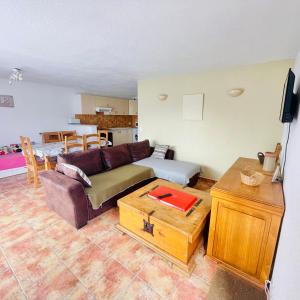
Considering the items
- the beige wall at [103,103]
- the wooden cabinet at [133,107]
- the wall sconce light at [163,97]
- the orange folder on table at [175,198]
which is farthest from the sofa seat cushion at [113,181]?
the wooden cabinet at [133,107]

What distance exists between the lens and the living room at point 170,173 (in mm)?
1374

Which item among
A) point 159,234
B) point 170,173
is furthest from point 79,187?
point 170,173

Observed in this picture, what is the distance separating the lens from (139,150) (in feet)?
12.4

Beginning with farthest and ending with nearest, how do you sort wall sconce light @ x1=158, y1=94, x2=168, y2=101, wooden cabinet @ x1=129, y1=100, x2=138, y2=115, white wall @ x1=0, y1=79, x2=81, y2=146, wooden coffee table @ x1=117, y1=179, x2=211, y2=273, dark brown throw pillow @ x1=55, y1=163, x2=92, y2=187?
1. wooden cabinet @ x1=129, y1=100, x2=138, y2=115
2. white wall @ x1=0, y1=79, x2=81, y2=146
3. wall sconce light @ x1=158, y1=94, x2=168, y2=101
4. dark brown throw pillow @ x1=55, y1=163, x2=92, y2=187
5. wooden coffee table @ x1=117, y1=179, x2=211, y2=273

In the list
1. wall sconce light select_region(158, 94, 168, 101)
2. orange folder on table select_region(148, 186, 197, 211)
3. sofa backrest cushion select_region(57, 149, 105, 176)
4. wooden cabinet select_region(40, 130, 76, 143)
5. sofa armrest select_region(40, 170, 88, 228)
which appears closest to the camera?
orange folder on table select_region(148, 186, 197, 211)

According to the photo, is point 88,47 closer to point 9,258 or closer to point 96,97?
point 9,258

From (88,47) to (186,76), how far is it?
217cm

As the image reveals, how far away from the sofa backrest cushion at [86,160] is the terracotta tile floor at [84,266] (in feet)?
2.66

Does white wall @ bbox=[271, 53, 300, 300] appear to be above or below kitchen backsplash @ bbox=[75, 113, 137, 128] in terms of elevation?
below

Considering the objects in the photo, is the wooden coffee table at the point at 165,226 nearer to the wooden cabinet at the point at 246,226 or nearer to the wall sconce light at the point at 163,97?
the wooden cabinet at the point at 246,226

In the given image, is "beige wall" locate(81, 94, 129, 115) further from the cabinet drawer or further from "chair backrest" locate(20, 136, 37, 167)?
the cabinet drawer

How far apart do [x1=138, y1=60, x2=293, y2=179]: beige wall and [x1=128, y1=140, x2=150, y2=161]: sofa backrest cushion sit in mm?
570

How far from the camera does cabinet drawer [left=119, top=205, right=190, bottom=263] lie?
1533 millimetres

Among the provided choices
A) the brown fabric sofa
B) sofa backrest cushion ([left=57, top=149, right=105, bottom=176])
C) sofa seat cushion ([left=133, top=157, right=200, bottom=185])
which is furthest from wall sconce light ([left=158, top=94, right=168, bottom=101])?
sofa backrest cushion ([left=57, top=149, right=105, bottom=176])
